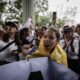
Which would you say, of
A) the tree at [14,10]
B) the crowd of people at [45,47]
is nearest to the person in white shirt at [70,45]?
the crowd of people at [45,47]

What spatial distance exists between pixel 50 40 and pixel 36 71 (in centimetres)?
44

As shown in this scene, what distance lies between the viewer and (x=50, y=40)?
2.58m

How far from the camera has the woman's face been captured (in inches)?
99.2

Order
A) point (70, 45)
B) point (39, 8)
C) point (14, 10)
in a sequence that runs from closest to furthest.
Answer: point (70, 45)
point (14, 10)
point (39, 8)

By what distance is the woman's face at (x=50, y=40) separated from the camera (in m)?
2.52

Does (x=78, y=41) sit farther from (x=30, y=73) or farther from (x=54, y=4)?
(x=54, y=4)

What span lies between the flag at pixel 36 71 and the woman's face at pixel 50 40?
0.14m

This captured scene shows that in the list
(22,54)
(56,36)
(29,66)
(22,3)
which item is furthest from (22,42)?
(22,3)

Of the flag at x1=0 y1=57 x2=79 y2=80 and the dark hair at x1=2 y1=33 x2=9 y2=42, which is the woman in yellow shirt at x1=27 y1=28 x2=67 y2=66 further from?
the dark hair at x1=2 y1=33 x2=9 y2=42

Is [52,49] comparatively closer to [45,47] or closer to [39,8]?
[45,47]

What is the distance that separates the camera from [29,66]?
7.63 feet

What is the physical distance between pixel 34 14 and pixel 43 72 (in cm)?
677

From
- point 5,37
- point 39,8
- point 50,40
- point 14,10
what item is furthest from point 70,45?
point 39,8

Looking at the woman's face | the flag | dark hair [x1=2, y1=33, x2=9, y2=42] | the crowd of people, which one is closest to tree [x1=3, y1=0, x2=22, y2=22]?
the crowd of people
